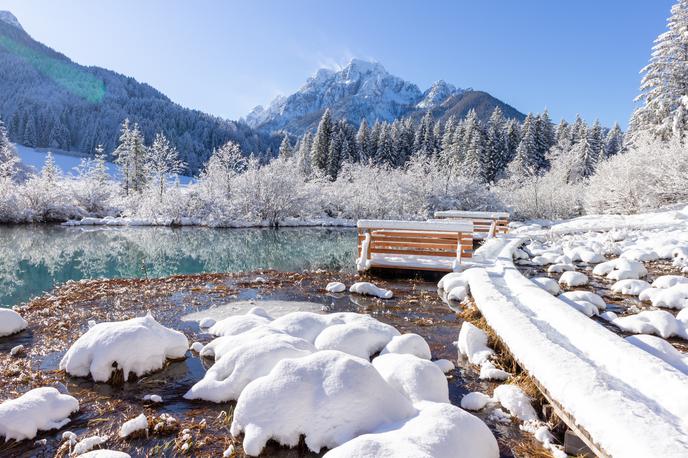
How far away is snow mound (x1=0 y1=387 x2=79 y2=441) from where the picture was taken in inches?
116

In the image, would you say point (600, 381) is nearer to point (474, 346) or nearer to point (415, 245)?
point (474, 346)

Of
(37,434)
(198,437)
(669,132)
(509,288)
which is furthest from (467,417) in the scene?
(669,132)

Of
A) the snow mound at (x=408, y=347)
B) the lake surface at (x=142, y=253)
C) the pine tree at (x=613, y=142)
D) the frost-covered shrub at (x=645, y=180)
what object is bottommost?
the lake surface at (x=142, y=253)

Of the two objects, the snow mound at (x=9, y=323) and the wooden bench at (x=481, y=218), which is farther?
the wooden bench at (x=481, y=218)

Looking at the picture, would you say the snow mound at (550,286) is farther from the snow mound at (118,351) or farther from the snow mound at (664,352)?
the snow mound at (118,351)

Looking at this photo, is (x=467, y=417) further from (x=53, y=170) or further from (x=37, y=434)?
(x=53, y=170)

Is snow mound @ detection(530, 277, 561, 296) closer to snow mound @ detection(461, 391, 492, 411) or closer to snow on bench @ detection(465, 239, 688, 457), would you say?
snow on bench @ detection(465, 239, 688, 457)

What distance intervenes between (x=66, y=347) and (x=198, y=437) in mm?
3104

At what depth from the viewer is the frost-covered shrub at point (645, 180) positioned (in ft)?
65.0

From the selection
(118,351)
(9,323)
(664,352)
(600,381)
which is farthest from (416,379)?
(9,323)

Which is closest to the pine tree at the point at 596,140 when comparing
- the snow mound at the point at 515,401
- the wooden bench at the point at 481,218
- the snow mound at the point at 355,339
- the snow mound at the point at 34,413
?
the wooden bench at the point at 481,218

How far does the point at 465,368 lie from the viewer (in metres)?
4.43

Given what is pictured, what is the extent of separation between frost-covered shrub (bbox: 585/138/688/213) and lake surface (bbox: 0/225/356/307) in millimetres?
16407

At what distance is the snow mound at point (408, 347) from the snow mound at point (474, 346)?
2.14ft
